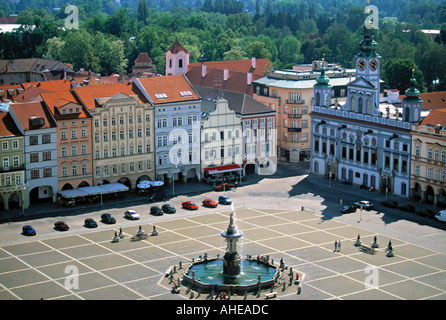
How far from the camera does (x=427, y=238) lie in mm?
121375

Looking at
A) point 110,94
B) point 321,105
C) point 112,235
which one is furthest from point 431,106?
point 112,235

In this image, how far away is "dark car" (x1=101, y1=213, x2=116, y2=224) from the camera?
12838 centimetres

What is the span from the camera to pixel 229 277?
105 meters

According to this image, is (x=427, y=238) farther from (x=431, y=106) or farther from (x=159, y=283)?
(x=431, y=106)

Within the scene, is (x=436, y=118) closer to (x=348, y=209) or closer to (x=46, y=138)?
(x=348, y=209)

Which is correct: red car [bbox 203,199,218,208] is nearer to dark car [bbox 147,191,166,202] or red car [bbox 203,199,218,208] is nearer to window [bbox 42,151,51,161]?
dark car [bbox 147,191,166,202]

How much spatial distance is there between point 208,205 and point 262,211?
8603 millimetres

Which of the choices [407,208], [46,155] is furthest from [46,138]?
[407,208]

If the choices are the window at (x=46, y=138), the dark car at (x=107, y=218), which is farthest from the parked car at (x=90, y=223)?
the window at (x=46, y=138)

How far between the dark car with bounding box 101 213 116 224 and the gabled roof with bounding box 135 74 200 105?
2635 centimetres

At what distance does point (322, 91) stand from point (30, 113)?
52957 mm

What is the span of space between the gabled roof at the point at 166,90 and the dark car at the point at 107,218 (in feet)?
86.4

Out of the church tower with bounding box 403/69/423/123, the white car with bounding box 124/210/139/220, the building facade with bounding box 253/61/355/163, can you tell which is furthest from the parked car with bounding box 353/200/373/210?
the building facade with bounding box 253/61/355/163

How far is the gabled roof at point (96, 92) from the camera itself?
143875 mm
